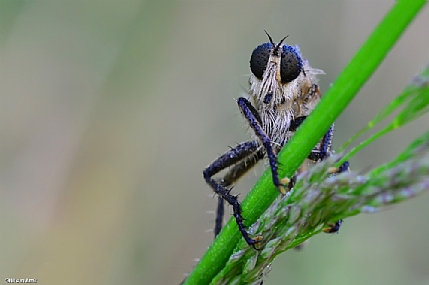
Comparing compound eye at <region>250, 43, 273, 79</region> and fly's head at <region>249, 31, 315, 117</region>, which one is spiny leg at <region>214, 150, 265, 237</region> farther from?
compound eye at <region>250, 43, 273, 79</region>

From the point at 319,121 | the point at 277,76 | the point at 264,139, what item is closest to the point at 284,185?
the point at 319,121

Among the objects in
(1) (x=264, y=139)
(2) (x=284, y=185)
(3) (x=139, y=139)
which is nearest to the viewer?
(2) (x=284, y=185)

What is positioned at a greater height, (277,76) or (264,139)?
(277,76)

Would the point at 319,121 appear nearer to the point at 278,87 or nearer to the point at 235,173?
the point at 278,87

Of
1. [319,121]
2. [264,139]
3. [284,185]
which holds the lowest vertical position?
[284,185]

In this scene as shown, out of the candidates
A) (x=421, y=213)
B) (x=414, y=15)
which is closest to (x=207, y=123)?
(x=421, y=213)

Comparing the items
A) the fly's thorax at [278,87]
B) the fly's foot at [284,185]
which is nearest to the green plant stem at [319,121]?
the fly's foot at [284,185]
